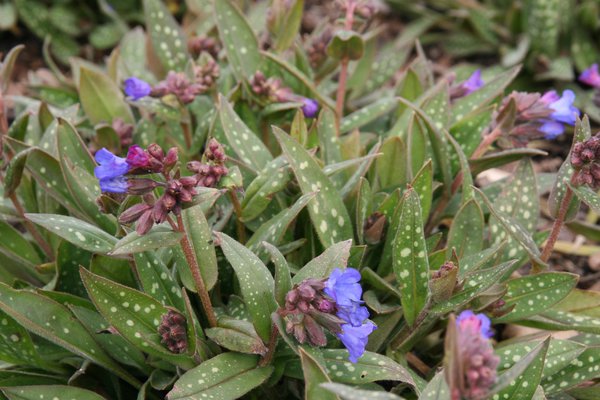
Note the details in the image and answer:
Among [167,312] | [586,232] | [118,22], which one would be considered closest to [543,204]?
[586,232]

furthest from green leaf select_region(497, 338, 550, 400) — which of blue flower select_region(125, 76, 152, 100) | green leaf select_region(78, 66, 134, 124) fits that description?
green leaf select_region(78, 66, 134, 124)

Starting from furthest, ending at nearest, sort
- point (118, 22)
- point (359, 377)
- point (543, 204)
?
point (118, 22) < point (543, 204) < point (359, 377)

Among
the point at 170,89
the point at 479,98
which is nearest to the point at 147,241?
the point at 170,89

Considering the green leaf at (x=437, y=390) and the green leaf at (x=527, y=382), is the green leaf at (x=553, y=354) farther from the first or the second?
the green leaf at (x=437, y=390)

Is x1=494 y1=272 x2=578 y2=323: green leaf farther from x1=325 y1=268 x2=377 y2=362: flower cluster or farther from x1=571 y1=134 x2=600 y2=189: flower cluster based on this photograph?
x1=325 y1=268 x2=377 y2=362: flower cluster

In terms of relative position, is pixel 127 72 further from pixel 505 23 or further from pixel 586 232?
pixel 505 23

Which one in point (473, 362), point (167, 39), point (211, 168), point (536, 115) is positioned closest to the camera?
point (473, 362)

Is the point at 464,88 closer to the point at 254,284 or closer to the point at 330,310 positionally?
the point at 254,284
